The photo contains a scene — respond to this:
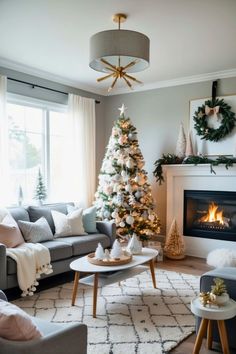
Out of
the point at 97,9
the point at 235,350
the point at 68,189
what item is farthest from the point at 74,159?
the point at 235,350

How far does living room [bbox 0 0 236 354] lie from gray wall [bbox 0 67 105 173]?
2 centimetres

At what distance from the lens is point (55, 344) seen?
5.24 ft

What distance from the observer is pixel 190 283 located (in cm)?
427

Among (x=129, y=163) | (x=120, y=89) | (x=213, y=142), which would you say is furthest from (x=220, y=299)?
(x=120, y=89)

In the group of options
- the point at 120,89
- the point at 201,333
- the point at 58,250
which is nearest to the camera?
the point at 201,333

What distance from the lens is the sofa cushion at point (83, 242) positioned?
4.46m

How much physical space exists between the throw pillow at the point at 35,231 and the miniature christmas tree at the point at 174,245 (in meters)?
1.93

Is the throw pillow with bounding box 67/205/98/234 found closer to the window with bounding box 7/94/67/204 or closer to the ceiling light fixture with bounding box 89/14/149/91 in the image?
the window with bounding box 7/94/67/204

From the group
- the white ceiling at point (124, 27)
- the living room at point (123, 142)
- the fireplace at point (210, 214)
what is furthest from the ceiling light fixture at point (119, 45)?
the fireplace at point (210, 214)

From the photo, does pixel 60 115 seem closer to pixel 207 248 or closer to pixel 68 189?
pixel 68 189

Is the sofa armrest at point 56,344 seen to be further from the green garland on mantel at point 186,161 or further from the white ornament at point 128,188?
the green garland on mantel at point 186,161

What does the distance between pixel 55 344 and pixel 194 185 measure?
4.43 meters

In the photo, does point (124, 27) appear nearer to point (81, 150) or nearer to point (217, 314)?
point (81, 150)

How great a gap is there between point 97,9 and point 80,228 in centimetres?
279
